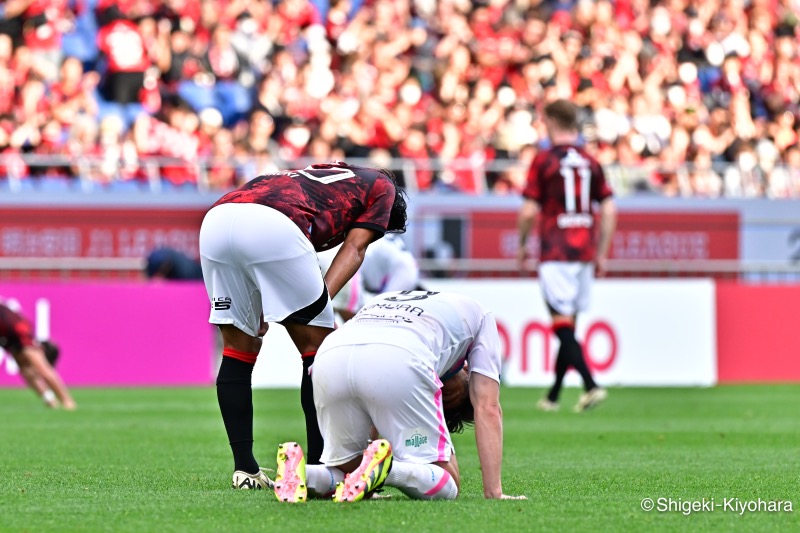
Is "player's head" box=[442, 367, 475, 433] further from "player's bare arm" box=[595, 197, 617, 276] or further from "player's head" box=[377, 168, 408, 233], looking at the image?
"player's bare arm" box=[595, 197, 617, 276]

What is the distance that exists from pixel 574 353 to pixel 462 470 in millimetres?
4933

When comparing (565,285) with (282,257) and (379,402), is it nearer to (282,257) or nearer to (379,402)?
(282,257)

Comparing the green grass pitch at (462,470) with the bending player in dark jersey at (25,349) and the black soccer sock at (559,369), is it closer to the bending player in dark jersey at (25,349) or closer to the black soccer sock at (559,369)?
the bending player in dark jersey at (25,349)

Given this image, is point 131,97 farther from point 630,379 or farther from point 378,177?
point 378,177

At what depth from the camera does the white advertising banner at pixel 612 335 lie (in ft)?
56.4

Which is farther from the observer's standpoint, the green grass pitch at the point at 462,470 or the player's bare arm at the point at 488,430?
the player's bare arm at the point at 488,430

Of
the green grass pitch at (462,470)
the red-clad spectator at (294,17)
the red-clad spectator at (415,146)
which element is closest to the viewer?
Result: the green grass pitch at (462,470)

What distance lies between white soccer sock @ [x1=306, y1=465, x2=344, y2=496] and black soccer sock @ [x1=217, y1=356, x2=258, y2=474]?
2.42 feet

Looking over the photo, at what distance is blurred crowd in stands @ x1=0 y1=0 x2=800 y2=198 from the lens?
64.3 feet

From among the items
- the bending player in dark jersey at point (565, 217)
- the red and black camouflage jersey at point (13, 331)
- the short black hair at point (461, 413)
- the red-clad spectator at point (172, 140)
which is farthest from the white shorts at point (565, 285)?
the red-clad spectator at point (172, 140)

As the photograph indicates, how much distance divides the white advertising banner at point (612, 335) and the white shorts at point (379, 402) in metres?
10.9

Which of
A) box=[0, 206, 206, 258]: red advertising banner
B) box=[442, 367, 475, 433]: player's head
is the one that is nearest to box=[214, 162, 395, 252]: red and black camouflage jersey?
box=[442, 367, 475, 433]: player's head

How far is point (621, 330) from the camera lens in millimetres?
17516

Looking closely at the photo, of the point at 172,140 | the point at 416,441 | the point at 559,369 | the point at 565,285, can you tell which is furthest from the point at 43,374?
the point at 416,441
